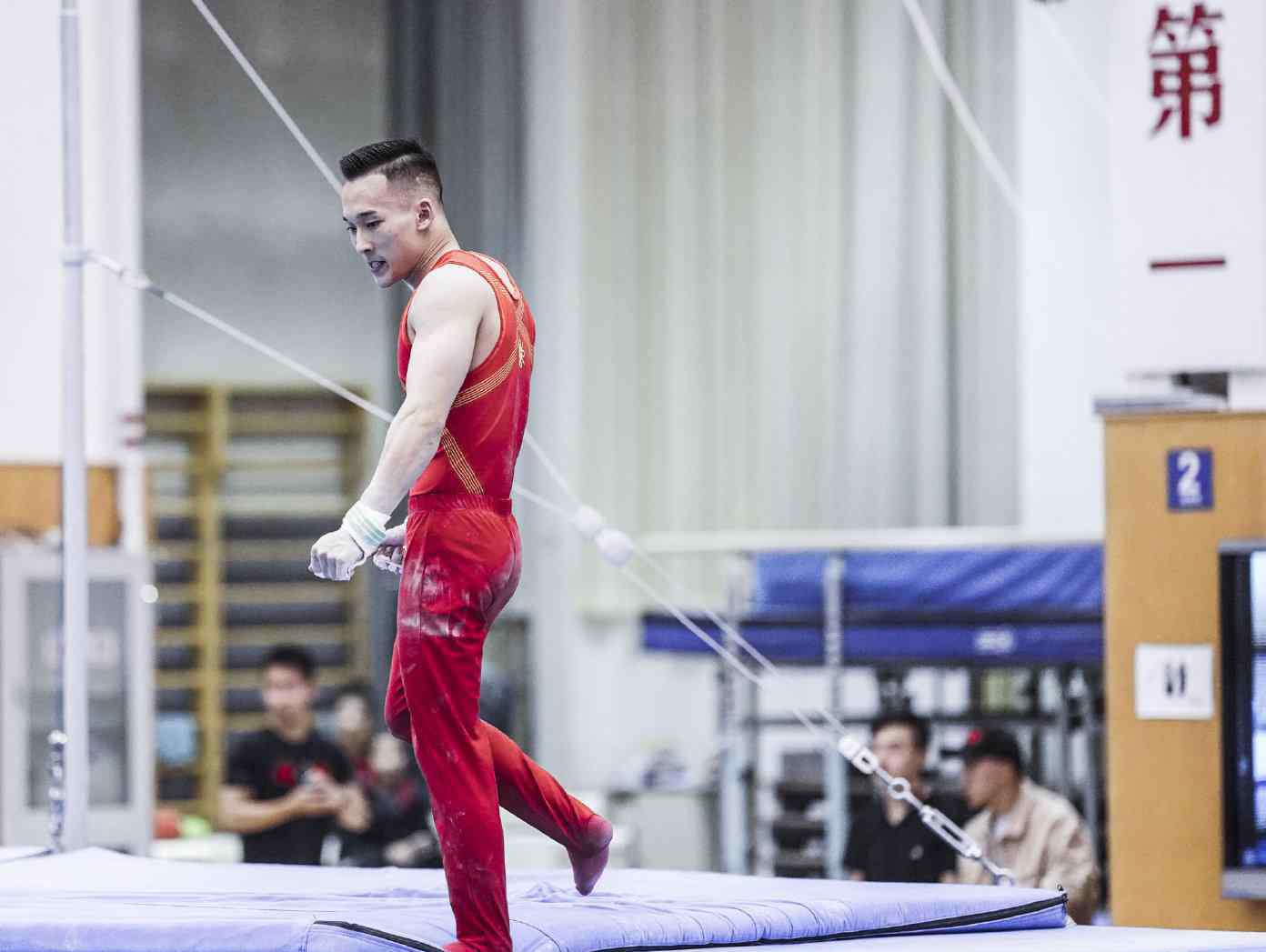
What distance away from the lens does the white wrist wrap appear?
254cm

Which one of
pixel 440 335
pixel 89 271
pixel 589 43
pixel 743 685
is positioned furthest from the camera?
pixel 589 43

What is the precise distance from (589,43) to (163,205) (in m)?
2.50

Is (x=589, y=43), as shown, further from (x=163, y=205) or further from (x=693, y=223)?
(x=163, y=205)

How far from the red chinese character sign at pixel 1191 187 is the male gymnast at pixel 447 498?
193 cm

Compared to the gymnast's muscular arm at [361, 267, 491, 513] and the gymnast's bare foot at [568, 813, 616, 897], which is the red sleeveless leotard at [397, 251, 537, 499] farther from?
the gymnast's bare foot at [568, 813, 616, 897]

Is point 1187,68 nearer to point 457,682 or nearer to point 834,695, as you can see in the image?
point 457,682

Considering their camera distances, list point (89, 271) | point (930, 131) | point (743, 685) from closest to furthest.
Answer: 1. point (89, 271)
2. point (743, 685)
3. point (930, 131)

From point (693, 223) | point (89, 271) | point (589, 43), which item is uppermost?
point (589, 43)

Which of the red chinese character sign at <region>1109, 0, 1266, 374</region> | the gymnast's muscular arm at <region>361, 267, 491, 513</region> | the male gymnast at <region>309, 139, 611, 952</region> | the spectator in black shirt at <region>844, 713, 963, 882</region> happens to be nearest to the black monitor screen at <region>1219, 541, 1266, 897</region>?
the red chinese character sign at <region>1109, 0, 1266, 374</region>

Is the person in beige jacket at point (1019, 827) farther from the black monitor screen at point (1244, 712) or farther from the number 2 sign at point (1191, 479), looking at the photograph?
the number 2 sign at point (1191, 479)

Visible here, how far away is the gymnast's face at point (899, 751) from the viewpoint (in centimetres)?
543

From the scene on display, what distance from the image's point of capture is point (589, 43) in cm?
948

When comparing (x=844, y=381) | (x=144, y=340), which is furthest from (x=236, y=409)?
(x=844, y=381)

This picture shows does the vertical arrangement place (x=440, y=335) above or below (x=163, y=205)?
below
